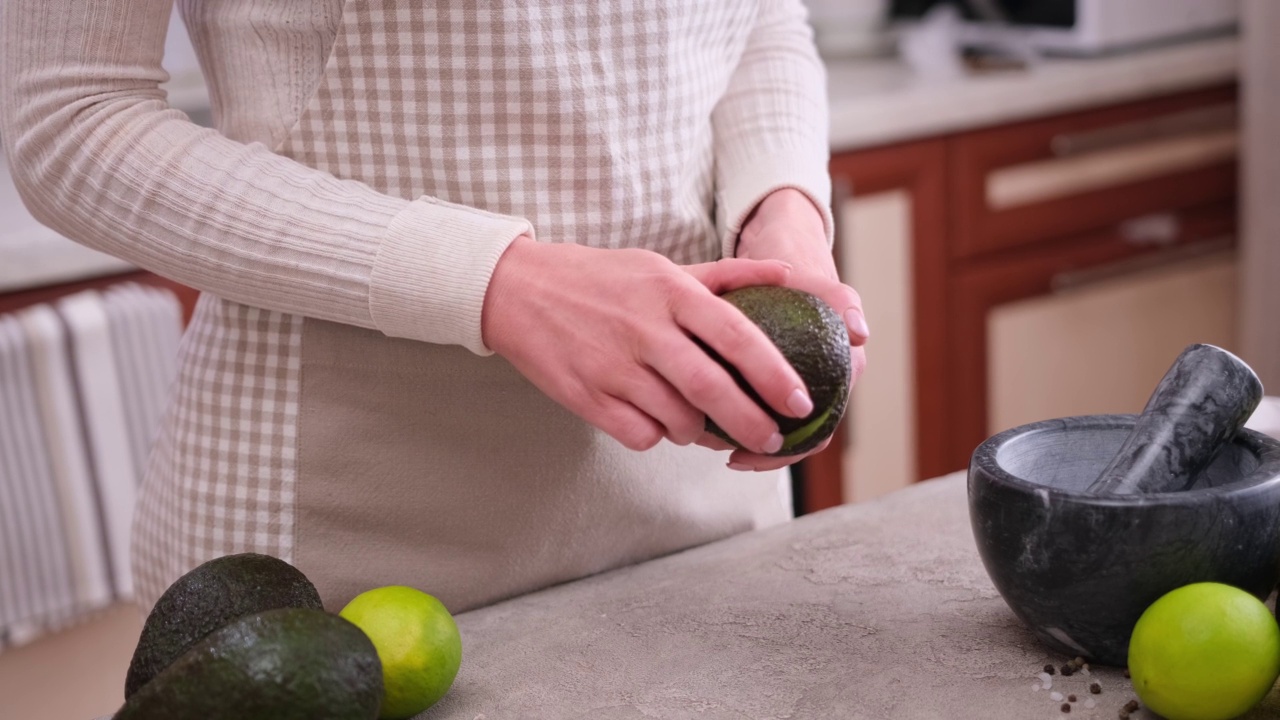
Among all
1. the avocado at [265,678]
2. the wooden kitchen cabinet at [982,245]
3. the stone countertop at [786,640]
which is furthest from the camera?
the wooden kitchen cabinet at [982,245]

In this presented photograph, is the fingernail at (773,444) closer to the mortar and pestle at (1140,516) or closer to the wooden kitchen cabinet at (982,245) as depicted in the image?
the mortar and pestle at (1140,516)

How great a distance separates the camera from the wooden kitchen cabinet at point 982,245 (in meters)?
2.11

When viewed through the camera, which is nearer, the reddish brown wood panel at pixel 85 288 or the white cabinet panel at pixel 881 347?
the reddish brown wood panel at pixel 85 288

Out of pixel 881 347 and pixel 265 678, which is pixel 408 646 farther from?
pixel 881 347

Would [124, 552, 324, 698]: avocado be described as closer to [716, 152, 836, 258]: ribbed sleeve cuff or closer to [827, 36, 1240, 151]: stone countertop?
[716, 152, 836, 258]: ribbed sleeve cuff

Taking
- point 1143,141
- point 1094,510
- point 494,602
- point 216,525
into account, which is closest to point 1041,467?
point 1094,510

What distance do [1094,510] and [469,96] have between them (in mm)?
434

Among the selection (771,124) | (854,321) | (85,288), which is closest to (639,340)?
(854,321)

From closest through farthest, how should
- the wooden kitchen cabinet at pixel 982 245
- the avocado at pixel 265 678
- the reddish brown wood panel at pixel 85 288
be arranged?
the avocado at pixel 265 678 → the reddish brown wood panel at pixel 85 288 → the wooden kitchen cabinet at pixel 982 245

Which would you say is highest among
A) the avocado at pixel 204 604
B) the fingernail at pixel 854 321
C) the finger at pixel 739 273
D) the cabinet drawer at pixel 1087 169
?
the finger at pixel 739 273

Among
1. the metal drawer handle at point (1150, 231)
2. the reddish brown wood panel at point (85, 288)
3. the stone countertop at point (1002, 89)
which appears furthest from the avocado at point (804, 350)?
the metal drawer handle at point (1150, 231)

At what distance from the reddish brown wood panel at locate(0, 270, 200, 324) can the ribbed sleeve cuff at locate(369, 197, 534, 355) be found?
32.7 inches

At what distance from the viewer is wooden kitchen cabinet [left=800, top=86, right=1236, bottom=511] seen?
2.11 m

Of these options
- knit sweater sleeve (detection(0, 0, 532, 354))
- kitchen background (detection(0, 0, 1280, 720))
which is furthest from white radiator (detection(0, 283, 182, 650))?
knit sweater sleeve (detection(0, 0, 532, 354))
